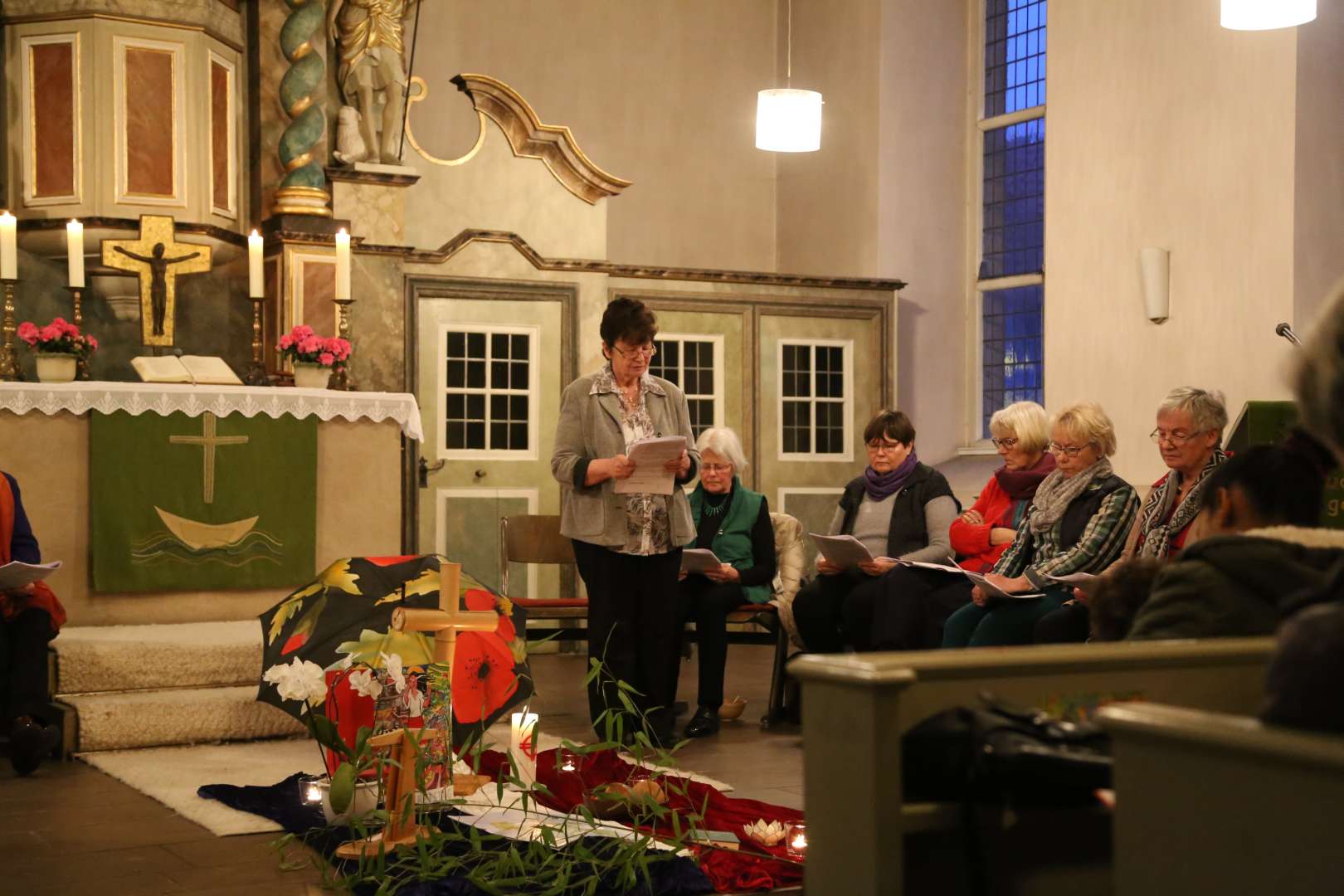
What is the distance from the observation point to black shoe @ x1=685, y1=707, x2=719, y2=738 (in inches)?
233

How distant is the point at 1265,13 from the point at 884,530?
2440mm

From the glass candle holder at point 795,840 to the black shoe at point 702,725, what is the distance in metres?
1.84

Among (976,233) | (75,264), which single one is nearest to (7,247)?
(75,264)

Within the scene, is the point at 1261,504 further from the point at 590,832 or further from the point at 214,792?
the point at 214,792

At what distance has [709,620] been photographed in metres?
6.24

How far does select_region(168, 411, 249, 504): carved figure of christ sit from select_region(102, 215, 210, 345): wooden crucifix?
208 centimetres

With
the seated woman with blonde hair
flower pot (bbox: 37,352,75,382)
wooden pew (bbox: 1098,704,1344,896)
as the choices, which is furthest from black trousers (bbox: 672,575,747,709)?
wooden pew (bbox: 1098,704,1344,896)

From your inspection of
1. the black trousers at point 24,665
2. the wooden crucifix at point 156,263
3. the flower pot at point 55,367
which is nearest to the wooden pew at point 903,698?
the black trousers at point 24,665

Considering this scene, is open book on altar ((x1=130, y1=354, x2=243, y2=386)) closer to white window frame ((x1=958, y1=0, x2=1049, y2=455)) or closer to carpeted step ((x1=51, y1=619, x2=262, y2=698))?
carpeted step ((x1=51, y1=619, x2=262, y2=698))

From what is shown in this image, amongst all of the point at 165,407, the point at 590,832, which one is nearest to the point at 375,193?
the point at 165,407

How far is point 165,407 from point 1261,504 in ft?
15.7

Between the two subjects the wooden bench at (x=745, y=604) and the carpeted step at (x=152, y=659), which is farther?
the wooden bench at (x=745, y=604)

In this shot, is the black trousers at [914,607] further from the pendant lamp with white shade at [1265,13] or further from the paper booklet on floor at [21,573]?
the paper booklet on floor at [21,573]

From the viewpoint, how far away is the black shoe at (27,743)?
16.4ft
